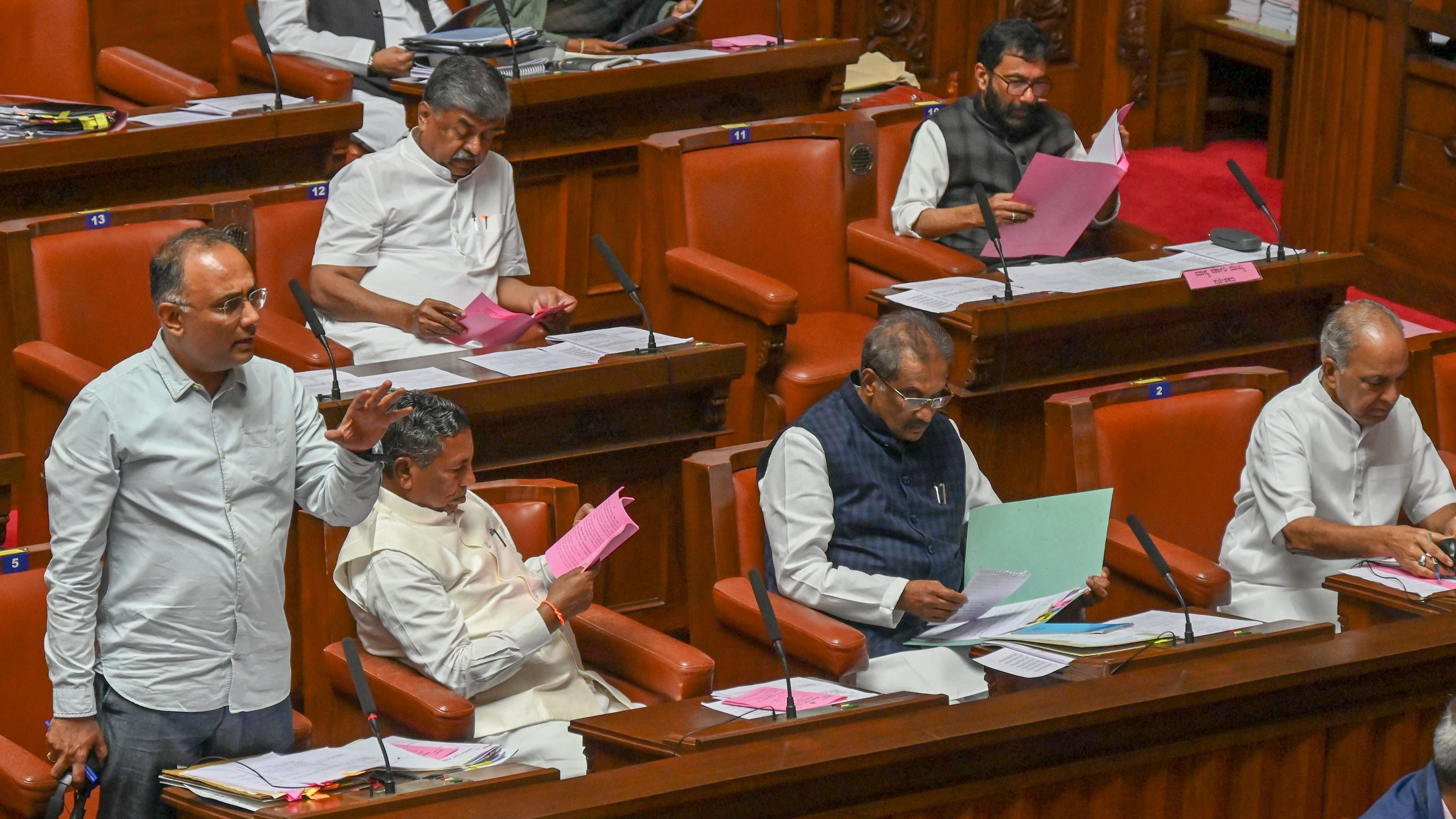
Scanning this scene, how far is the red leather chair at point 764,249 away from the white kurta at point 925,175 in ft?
0.35

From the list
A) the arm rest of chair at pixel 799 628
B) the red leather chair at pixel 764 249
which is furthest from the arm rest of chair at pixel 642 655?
the red leather chair at pixel 764 249

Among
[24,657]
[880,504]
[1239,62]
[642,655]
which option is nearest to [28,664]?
[24,657]

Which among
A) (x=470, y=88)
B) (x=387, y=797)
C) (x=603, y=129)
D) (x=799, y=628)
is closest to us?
(x=387, y=797)

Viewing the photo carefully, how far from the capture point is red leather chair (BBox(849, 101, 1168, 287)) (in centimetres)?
421

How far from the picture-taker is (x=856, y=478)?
3.07 m

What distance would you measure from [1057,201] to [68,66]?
2583mm

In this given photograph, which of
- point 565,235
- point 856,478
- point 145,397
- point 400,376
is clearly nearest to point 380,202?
point 400,376

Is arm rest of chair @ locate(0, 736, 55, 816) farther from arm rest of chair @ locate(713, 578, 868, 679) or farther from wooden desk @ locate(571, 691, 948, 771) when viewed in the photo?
arm rest of chair @ locate(713, 578, 868, 679)

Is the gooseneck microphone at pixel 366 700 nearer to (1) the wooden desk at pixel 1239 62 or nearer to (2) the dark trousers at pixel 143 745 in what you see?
(2) the dark trousers at pixel 143 745

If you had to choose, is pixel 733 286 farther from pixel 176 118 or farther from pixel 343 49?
pixel 343 49

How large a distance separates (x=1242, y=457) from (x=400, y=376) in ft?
5.08

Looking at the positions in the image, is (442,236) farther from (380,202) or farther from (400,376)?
(400,376)

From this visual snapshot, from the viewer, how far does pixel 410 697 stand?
8.56 ft

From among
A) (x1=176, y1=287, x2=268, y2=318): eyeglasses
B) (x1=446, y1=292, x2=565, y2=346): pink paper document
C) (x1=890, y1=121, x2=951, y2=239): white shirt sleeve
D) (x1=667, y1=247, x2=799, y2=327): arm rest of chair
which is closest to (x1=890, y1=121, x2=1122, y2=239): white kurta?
(x1=890, y1=121, x2=951, y2=239): white shirt sleeve
